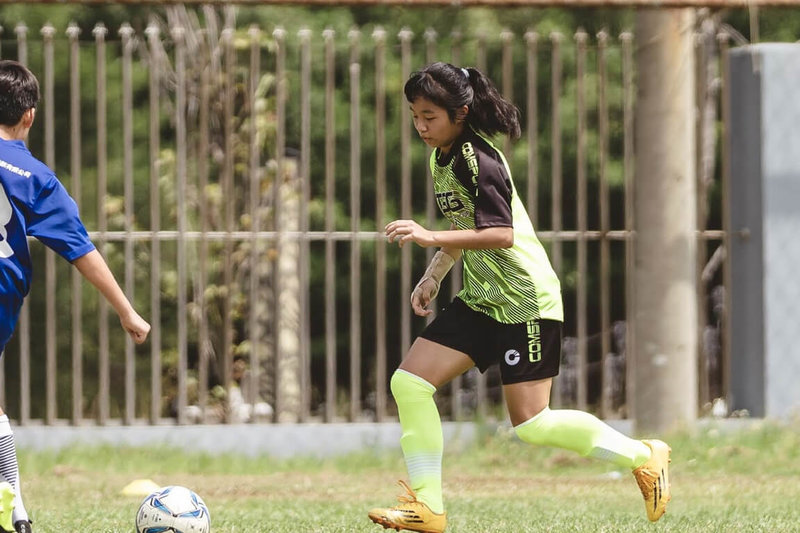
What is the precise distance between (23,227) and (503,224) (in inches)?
63.5

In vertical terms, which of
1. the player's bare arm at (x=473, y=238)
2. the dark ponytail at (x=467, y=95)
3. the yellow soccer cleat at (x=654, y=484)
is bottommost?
the yellow soccer cleat at (x=654, y=484)

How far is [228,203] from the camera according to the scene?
908 centimetres

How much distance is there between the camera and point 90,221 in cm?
1014

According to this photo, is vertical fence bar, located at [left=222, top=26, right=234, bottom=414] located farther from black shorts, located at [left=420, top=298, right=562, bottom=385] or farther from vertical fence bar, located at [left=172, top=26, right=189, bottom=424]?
black shorts, located at [left=420, top=298, right=562, bottom=385]

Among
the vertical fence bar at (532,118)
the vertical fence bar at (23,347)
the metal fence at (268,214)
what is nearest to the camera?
the vertical fence bar at (23,347)

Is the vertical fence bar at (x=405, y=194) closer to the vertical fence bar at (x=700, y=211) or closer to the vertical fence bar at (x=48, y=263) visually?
the vertical fence bar at (x=700, y=211)

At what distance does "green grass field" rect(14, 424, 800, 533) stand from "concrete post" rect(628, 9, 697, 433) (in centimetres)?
32

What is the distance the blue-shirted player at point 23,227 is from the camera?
5094mm

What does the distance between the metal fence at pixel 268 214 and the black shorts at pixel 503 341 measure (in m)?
3.54

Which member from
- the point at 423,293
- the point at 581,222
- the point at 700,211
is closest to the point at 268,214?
the point at 581,222

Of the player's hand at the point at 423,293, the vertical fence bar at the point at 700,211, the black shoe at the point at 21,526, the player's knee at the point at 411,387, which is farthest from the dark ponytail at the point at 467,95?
the vertical fence bar at the point at 700,211

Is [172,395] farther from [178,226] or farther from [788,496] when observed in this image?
[788,496]

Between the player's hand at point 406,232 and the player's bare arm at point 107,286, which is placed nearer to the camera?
the player's hand at point 406,232

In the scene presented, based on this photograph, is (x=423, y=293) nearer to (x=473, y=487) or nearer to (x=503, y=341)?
(x=503, y=341)
